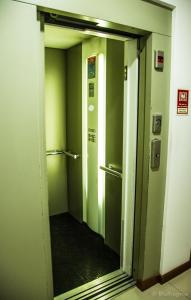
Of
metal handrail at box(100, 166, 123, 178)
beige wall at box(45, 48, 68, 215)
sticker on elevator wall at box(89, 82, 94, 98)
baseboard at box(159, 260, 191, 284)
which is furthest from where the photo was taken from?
beige wall at box(45, 48, 68, 215)

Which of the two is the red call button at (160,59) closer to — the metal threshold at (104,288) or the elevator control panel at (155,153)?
the elevator control panel at (155,153)

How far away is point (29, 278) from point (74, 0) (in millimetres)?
1619

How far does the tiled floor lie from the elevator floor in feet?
1.06

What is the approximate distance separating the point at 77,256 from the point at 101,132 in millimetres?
1341

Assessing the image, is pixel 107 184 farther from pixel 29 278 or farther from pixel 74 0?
pixel 74 0

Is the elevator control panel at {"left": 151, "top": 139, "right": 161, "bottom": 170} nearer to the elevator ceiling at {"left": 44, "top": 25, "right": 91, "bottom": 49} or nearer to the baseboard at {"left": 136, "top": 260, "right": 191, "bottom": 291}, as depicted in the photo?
the baseboard at {"left": 136, "top": 260, "right": 191, "bottom": 291}

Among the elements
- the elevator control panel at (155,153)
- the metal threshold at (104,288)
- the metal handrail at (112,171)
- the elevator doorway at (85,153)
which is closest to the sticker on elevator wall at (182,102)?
the elevator control panel at (155,153)

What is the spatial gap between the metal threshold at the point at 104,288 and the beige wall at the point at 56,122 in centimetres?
149

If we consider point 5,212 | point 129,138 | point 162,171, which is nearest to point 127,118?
point 129,138

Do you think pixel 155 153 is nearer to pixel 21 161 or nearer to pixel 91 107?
pixel 21 161

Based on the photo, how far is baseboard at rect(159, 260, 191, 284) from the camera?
6.89 ft

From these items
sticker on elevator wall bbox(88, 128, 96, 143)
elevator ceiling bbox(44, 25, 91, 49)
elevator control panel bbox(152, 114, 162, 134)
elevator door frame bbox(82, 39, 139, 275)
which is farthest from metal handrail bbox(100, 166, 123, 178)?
elevator ceiling bbox(44, 25, 91, 49)

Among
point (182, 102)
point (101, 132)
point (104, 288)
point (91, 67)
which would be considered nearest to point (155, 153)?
point (182, 102)

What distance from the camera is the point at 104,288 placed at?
203 centimetres
